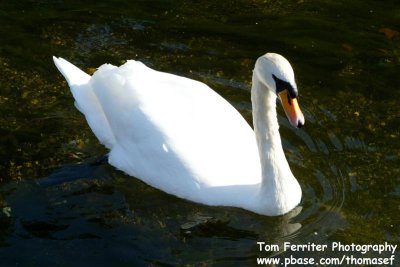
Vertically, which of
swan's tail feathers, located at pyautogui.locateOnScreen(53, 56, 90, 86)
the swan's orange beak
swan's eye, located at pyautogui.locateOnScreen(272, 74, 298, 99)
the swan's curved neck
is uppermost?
swan's tail feathers, located at pyautogui.locateOnScreen(53, 56, 90, 86)

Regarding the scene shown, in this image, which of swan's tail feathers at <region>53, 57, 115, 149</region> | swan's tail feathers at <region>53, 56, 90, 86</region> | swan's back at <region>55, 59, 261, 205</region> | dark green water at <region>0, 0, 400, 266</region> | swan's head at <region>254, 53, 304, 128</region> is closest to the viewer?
swan's head at <region>254, 53, 304, 128</region>

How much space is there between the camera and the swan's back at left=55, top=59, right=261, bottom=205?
23.4 feet

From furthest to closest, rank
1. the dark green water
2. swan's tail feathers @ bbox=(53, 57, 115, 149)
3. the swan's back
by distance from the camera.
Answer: swan's tail feathers @ bbox=(53, 57, 115, 149)
the swan's back
the dark green water

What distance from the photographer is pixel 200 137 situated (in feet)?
23.8

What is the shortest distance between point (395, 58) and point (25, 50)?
4.45 m

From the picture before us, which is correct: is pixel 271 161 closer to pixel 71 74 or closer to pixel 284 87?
pixel 284 87

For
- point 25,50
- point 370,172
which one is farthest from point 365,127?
point 25,50

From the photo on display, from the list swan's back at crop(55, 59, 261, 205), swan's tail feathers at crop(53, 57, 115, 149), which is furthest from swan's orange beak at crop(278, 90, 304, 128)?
swan's tail feathers at crop(53, 57, 115, 149)

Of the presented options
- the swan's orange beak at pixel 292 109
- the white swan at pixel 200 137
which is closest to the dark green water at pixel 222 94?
the white swan at pixel 200 137

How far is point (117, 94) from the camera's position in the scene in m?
7.77

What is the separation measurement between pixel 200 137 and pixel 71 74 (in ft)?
6.47

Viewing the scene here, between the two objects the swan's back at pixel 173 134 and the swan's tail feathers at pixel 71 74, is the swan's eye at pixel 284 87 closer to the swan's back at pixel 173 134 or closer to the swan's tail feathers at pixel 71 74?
the swan's back at pixel 173 134

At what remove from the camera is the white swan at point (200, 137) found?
6930 mm

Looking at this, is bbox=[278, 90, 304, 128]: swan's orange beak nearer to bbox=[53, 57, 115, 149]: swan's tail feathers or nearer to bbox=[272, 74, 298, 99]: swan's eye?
bbox=[272, 74, 298, 99]: swan's eye
